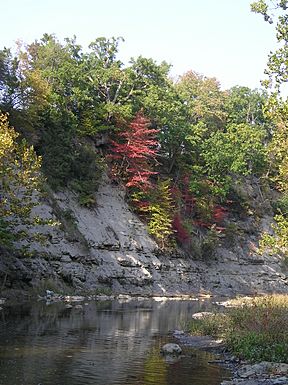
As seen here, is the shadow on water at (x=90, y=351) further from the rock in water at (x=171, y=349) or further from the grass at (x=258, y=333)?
the grass at (x=258, y=333)

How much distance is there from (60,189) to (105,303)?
1373cm

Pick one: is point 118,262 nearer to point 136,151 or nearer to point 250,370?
point 136,151

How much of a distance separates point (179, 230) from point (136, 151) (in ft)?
27.5

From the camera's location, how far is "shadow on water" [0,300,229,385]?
1268cm

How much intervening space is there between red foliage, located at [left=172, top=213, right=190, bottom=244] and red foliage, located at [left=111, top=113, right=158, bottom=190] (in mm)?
4317

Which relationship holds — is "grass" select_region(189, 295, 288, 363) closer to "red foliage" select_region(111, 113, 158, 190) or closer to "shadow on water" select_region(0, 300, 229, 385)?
"shadow on water" select_region(0, 300, 229, 385)

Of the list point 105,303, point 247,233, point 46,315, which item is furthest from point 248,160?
point 46,315

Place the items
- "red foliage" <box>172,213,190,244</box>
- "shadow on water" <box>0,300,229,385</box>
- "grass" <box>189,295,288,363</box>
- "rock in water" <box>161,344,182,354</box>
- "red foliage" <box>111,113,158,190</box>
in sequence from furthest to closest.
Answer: "red foliage" <box>172,213,190,244</box>
"red foliage" <box>111,113,158,190</box>
"rock in water" <box>161,344,182,354</box>
"grass" <box>189,295,288,363</box>
"shadow on water" <box>0,300,229,385</box>

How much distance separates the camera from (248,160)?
63031 mm

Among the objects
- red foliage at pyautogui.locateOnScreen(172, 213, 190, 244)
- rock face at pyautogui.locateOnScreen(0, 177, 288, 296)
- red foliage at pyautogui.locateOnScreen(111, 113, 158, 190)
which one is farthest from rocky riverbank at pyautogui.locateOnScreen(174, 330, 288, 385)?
red foliage at pyautogui.locateOnScreen(172, 213, 190, 244)

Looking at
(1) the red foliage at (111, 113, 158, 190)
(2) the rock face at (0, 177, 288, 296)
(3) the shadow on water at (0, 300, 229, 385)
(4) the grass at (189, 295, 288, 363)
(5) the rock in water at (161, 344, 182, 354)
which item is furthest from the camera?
(1) the red foliage at (111, 113, 158, 190)

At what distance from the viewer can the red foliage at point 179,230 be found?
49.1m

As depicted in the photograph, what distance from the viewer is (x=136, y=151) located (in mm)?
47656

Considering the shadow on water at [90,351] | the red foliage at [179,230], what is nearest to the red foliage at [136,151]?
the red foliage at [179,230]
